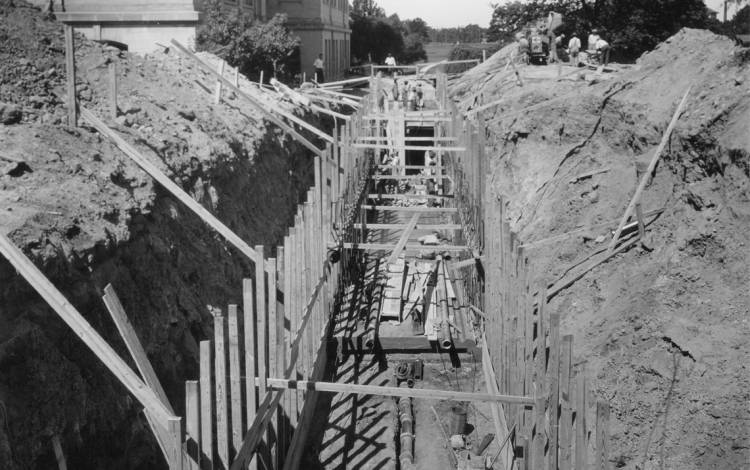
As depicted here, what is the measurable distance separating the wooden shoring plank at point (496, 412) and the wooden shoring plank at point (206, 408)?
312 cm

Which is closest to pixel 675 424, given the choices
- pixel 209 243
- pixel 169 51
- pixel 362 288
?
pixel 209 243

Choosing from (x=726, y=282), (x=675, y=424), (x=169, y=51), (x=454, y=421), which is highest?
(x=169, y=51)

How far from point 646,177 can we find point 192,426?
7.63 meters

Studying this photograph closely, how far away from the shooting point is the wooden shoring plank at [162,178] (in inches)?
334

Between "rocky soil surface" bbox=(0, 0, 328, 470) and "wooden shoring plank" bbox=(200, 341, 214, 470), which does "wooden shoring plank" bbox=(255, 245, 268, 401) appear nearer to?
"rocky soil surface" bbox=(0, 0, 328, 470)

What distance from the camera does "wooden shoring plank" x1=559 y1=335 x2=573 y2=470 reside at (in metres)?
5.64

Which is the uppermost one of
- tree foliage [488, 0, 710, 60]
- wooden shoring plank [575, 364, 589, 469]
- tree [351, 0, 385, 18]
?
tree [351, 0, 385, 18]

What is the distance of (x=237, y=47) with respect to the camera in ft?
77.2

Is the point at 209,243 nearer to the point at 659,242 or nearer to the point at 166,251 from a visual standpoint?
the point at 166,251

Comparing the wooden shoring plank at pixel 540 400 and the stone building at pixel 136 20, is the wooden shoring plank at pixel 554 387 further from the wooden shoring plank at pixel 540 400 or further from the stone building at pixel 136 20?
the stone building at pixel 136 20

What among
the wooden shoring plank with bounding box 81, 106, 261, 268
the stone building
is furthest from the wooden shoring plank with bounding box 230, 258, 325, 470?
the stone building

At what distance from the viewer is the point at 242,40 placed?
2381 cm

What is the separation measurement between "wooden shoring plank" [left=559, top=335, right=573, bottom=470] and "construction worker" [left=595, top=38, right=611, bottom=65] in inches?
724

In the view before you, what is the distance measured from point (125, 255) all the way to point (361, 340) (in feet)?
13.6
